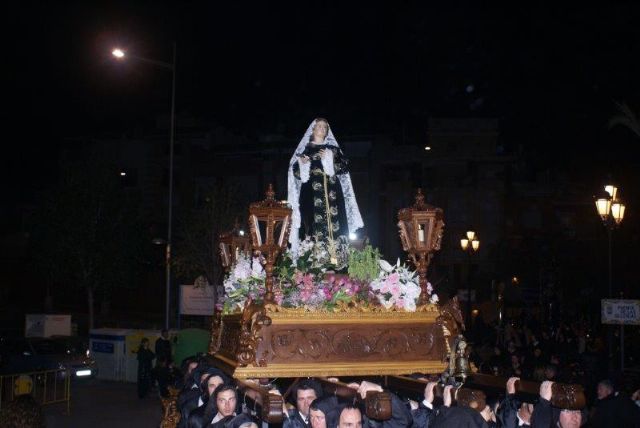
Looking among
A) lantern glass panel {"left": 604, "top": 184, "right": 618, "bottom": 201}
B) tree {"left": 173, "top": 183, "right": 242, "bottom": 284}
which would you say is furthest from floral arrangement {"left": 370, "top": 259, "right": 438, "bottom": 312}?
tree {"left": 173, "top": 183, "right": 242, "bottom": 284}

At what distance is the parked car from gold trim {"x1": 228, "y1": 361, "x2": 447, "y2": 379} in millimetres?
14396

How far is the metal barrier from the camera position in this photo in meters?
15.0

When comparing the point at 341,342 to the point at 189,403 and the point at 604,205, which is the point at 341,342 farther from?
the point at 604,205

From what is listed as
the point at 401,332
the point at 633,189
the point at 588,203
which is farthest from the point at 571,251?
the point at 401,332

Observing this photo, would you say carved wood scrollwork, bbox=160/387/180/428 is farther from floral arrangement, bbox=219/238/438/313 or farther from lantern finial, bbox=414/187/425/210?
lantern finial, bbox=414/187/425/210

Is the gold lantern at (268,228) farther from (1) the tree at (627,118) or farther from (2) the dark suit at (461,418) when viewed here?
(1) the tree at (627,118)

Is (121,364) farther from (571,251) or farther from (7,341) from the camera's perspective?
(571,251)

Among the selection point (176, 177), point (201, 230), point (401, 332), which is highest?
point (176, 177)

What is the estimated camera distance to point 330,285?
6715 millimetres

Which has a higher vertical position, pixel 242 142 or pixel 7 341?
pixel 242 142

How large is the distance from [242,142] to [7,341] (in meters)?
26.4

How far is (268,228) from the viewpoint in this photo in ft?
21.0

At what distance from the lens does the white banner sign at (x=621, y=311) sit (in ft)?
47.6

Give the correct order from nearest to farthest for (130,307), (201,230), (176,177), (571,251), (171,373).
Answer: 1. (171,373)
2. (201,230)
3. (571,251)
4. (130,307)
5. (176,177)
